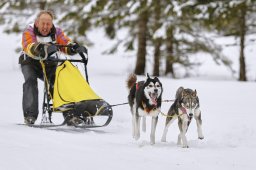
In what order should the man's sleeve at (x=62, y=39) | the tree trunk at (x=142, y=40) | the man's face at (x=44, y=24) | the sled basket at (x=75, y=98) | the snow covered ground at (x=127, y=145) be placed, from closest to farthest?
the snow covered ground at (x=127, y=145) → the sled basket at (x=75, y=98) → the man's face at (x=44, y=24) → the man's sleeve at (x=62, y=39) → the tree trunk at (x=142, y=40)

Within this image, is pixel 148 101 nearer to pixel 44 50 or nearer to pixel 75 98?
pixel 75 98

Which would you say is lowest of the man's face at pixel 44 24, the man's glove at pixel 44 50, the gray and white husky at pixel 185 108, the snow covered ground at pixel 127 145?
the snow covered ground at pixel 127 145

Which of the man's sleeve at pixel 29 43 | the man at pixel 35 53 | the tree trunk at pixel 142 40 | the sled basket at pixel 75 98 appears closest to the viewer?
the sled basket at pixel 75 98

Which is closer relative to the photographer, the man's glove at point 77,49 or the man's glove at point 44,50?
the man's glove at point 44,50

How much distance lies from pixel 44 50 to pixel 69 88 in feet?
Answer: 2.03

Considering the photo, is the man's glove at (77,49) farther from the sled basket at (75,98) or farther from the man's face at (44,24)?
the man's face at (44,24)

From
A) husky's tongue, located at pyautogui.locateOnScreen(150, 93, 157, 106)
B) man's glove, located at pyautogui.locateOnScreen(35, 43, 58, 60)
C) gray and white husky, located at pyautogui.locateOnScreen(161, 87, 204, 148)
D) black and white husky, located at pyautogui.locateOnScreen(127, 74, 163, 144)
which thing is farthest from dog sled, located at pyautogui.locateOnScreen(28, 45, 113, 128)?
gray and white husky, located at pyautogui.locateOnScreen(161, 87, 204, 148)

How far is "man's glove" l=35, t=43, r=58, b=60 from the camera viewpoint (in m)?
7.14

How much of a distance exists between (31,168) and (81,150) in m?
1.15

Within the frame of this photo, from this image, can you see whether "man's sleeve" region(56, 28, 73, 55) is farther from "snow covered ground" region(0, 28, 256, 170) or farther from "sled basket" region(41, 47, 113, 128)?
"snow covered ground" region(0, 28, 256, 170)

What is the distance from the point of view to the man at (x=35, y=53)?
7375 mm

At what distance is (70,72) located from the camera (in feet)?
24.4

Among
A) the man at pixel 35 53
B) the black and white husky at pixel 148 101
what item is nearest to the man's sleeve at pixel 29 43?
the man at pixel 35 53

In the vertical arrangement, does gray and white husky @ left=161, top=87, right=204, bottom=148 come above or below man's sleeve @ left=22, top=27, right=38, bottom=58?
below
